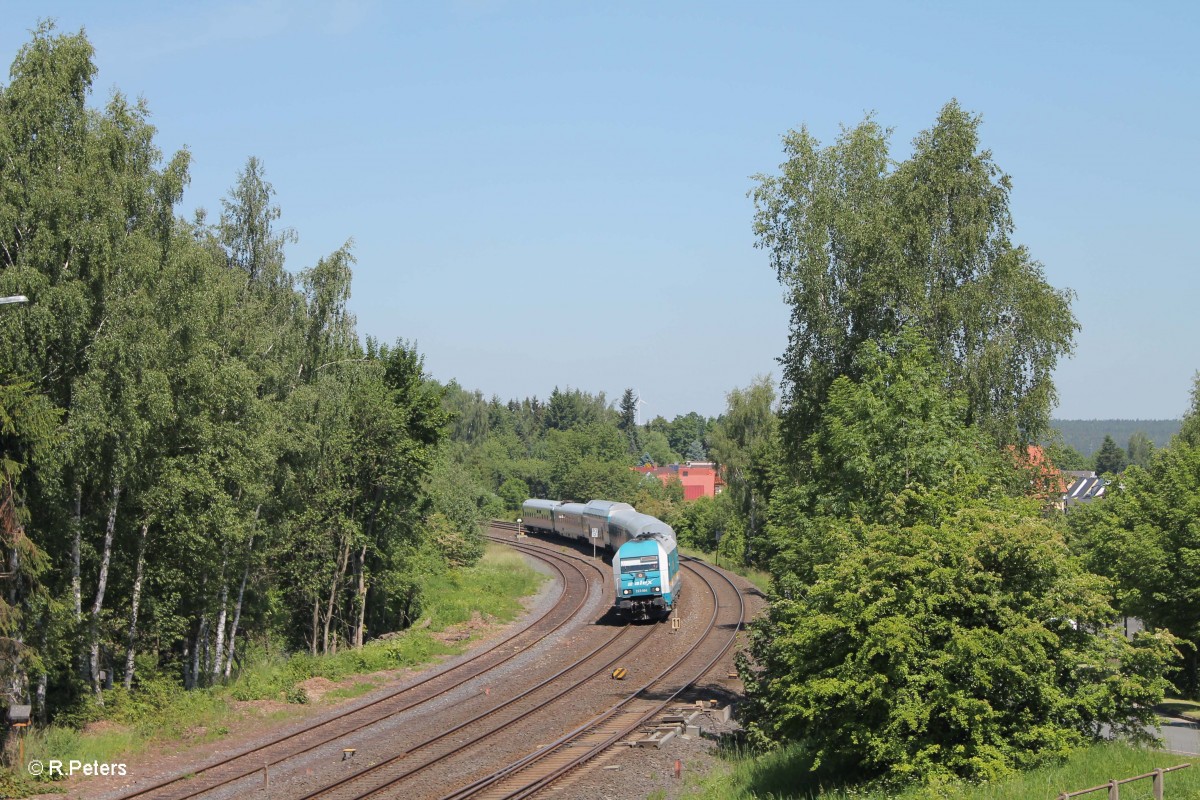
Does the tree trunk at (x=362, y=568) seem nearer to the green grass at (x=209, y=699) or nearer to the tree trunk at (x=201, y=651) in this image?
the green grass at (x=209, y=699)

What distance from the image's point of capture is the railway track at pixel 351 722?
18.7 metres

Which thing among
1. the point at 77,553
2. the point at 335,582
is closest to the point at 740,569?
the point at 335,582

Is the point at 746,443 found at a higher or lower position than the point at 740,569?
higher

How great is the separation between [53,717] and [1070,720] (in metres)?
20.7

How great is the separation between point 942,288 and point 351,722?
19.0 metres

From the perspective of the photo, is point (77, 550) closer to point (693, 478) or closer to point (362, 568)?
point (362, 568)

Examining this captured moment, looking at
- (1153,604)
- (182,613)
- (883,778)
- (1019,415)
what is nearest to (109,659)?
(182,613)

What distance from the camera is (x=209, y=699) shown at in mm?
24891

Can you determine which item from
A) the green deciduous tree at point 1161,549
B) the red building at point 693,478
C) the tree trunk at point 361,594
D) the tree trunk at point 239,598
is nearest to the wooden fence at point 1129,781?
the green deciduous tree at point 1161,549

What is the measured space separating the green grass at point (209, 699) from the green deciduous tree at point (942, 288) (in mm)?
14707

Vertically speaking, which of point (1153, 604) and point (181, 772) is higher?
point (1153, 604)

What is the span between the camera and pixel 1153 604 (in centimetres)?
2842

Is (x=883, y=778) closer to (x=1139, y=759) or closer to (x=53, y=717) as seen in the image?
(x=1139, y=759)

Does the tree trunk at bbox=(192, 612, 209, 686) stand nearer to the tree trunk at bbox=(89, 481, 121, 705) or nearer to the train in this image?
the tree trunk at bbox=(89, 481, 121, 705)
